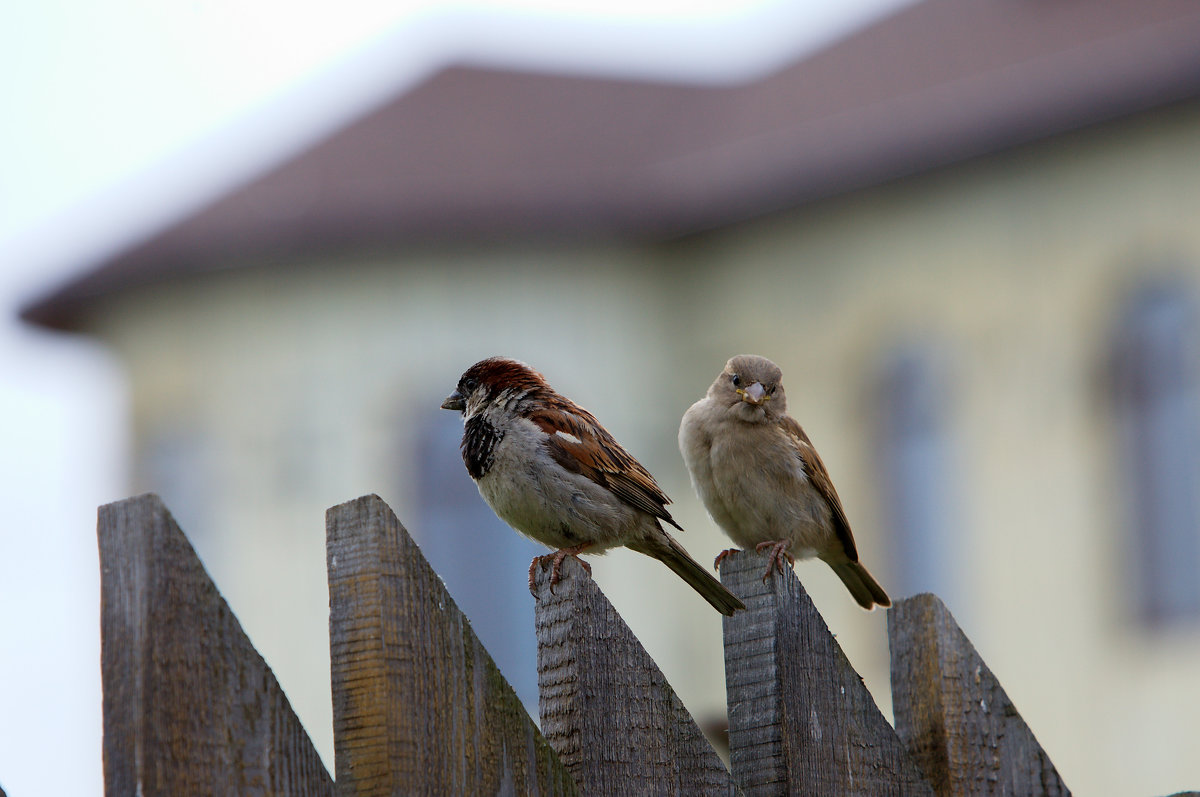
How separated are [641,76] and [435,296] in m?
4.06

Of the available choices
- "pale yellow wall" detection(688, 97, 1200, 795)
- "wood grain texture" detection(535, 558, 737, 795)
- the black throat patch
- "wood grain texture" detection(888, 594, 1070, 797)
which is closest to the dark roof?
"pale yellow wall" detection(688, 97, 1200, 795)

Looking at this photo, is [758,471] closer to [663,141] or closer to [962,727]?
[962,727]

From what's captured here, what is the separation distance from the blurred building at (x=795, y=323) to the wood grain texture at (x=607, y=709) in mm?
12245

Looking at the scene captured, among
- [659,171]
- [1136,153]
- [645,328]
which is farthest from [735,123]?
[1136,153]

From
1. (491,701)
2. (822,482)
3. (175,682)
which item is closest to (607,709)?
(491,701)

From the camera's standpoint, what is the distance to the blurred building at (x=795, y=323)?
14.2 meters

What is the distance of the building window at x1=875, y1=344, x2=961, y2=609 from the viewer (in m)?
15.4

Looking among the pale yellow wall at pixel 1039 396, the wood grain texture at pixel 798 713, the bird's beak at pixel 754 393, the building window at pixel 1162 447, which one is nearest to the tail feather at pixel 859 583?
the bird's beak at pixel 754 393

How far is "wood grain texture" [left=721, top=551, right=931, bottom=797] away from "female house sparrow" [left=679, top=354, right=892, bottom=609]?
2735 mm

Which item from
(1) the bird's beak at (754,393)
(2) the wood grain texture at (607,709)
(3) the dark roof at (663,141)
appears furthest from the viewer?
(3) the dark roof at (663,141)

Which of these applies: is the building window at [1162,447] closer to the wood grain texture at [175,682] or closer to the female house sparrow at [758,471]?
the female house sparrow at [758,471]

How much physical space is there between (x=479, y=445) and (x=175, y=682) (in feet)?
8.73

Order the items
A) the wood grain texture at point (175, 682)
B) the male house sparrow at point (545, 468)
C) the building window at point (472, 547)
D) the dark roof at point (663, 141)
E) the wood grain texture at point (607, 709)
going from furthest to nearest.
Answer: the building window at point (472, 547), the dark roof at point (663, 141), the male house sparrow at point (545, 468), the wood grain texture at point (607, 709), the wood grain texture at point (175, 682)

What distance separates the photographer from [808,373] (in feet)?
54.3
